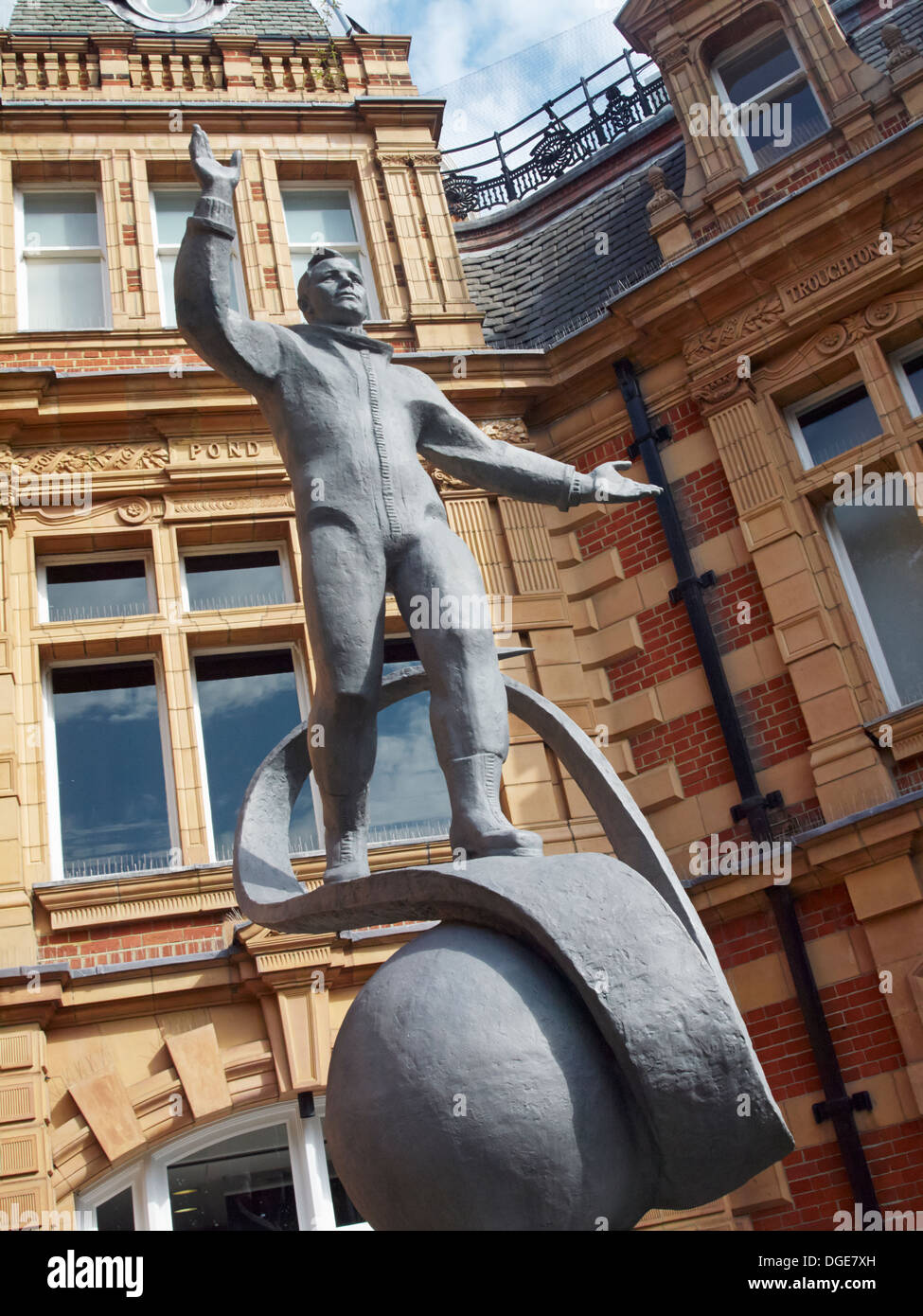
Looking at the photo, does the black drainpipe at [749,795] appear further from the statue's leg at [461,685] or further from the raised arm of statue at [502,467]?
the statue's leg at [461,685]

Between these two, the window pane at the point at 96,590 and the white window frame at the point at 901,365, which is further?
the window pane at the point at 96,590

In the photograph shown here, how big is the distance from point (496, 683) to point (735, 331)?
808 cm

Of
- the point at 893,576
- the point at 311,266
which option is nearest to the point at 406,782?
the point at 893,576

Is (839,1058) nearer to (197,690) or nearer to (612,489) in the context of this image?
(197,690)

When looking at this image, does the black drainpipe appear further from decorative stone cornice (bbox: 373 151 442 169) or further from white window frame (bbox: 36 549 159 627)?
white window frame (bbox: 36 549 159 627)

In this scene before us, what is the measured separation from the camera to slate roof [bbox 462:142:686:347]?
13547 mm

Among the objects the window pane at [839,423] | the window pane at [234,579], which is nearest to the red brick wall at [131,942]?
the window pane at [234,579]

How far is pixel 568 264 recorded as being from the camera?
1420 centimetres

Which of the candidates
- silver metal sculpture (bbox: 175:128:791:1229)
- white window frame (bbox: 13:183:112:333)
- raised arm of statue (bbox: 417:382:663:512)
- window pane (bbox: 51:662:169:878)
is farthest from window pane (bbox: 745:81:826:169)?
silver metal sculpture (bbox: 175:128:791:1229)

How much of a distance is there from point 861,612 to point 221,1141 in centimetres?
624

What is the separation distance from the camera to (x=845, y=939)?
968 centimetres

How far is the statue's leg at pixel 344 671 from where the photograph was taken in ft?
A: 14.8

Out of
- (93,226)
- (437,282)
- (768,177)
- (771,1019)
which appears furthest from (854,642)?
(93,226)

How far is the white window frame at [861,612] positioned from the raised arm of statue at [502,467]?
584cm
